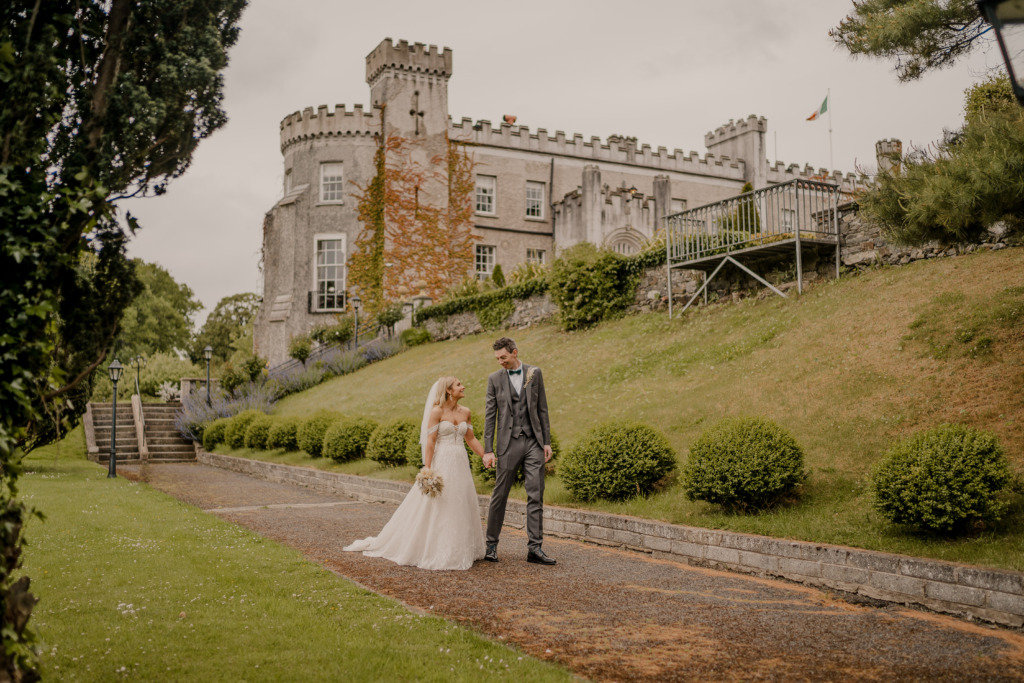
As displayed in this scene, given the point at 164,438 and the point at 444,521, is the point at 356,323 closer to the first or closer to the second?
the point at 164,438

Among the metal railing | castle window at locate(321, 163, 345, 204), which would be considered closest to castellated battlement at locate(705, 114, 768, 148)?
castle window at locate(321, 163, 345, 204)

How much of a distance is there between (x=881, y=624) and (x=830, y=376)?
579 cm

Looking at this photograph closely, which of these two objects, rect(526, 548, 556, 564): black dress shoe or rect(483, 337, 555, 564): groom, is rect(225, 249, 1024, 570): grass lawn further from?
rect(483, 337, 555, 564): groom

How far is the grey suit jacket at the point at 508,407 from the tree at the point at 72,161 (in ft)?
11.7

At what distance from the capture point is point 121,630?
16.0 ft

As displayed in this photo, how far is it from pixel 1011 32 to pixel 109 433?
2715 centimetres

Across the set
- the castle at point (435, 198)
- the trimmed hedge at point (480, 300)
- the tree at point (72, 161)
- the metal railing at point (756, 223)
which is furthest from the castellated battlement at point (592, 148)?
the tree at point (72, 161)

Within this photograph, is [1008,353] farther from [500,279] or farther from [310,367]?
[310,367]

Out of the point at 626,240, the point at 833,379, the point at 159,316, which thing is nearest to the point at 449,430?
the point at 833,379

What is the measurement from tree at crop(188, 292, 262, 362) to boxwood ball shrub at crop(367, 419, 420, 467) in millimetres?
43151

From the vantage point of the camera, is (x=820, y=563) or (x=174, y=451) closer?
(x=820, y=563)

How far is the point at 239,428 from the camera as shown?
2211cm

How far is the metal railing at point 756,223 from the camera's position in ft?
46.8

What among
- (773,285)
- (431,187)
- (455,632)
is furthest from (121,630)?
(431,187)
